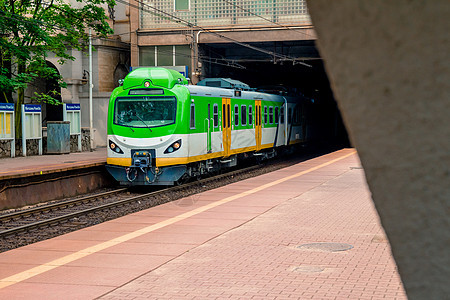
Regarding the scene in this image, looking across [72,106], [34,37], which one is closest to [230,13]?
[72,106]

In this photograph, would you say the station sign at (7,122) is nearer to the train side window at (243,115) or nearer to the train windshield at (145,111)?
the train windshield at (145,111)

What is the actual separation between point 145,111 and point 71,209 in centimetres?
416

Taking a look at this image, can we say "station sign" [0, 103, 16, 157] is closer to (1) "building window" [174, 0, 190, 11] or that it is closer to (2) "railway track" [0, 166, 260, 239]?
(2) "railway track" [0, 166, 260, 239]

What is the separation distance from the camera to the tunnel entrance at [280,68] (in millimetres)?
36156

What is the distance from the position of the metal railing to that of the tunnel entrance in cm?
152

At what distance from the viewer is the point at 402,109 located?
3.41ft

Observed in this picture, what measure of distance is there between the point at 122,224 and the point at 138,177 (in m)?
6.41

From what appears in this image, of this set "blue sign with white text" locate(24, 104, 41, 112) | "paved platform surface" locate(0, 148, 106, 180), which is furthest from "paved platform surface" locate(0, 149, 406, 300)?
"blue sign with white text" locate(24, 104, 41, 112)

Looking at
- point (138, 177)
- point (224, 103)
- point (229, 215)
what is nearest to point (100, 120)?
point (224, 103)

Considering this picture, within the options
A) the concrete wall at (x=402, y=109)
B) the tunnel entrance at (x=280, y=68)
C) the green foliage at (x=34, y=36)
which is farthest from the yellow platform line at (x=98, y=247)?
the tunnel entrance at (x=280, y=68)

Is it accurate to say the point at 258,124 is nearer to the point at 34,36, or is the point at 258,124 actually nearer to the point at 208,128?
the point at 208,128

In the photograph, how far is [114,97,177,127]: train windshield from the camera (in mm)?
18641

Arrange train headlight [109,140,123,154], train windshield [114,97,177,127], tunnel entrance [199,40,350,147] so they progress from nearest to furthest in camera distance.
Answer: train windshield [114,97,177,127], train headlight [109,140,123,154], tunnel entrance [199,40,350,147]

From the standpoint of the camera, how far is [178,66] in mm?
34062
